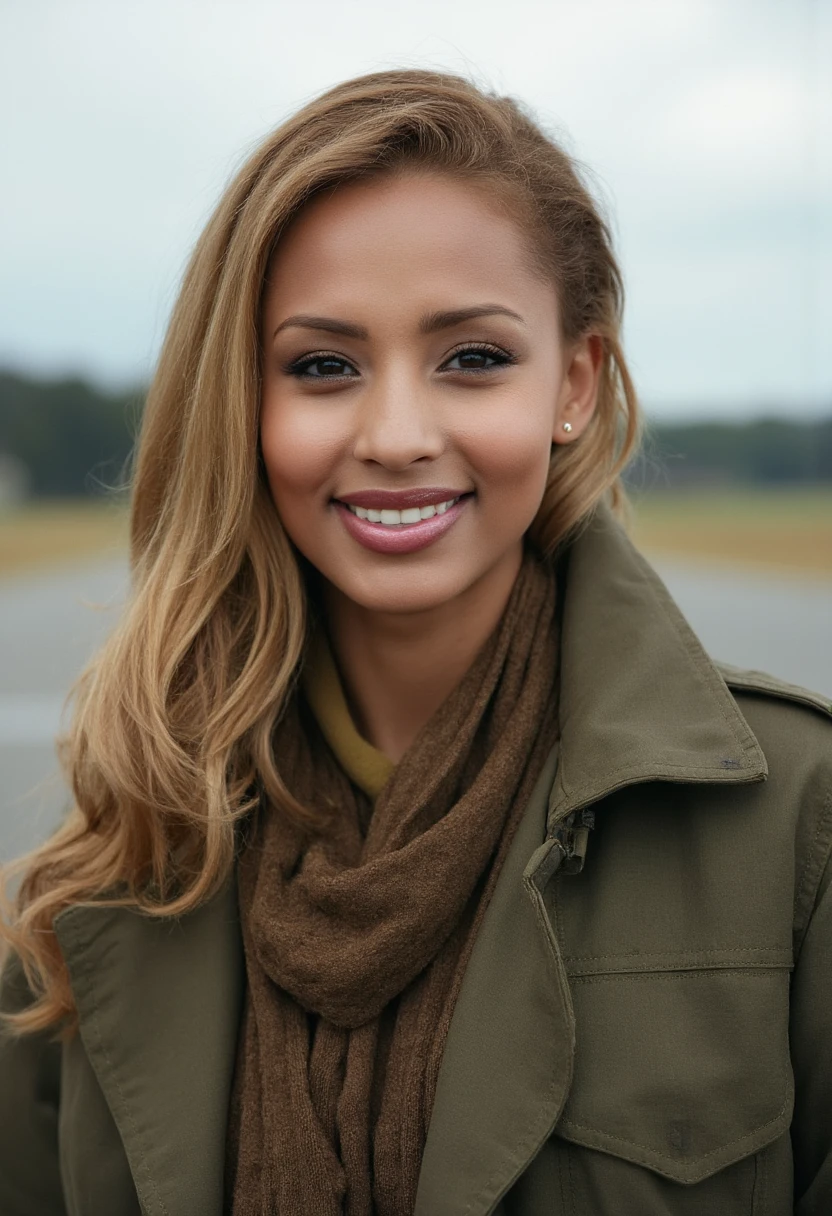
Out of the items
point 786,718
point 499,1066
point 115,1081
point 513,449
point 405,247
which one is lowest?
point 115,1081

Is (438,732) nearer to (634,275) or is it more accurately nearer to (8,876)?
(8,876)

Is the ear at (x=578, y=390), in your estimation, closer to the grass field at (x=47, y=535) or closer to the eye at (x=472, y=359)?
the eye at (x=472, y=359)

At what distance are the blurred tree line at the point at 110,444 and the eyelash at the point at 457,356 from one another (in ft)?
4.05

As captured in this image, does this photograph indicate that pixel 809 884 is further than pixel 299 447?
No

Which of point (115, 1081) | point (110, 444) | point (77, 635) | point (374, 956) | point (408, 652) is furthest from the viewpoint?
point (110, 444)

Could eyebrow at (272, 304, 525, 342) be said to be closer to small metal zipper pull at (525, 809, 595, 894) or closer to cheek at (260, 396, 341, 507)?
cheek at (260, 396, 341, 507)

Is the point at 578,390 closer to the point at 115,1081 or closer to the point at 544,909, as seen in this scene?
the point at 544,909

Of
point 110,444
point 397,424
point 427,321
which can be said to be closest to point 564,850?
point 397,424

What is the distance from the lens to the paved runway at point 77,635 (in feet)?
9.24

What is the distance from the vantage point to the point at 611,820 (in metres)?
1.39

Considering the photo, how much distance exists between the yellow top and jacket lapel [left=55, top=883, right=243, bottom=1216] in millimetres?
241

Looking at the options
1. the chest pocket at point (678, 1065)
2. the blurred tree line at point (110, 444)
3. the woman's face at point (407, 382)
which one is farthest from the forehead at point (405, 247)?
the blurred tree line at point (110, 444)

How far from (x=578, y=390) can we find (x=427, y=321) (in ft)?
1.13

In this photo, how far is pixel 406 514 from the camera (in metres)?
1.45
